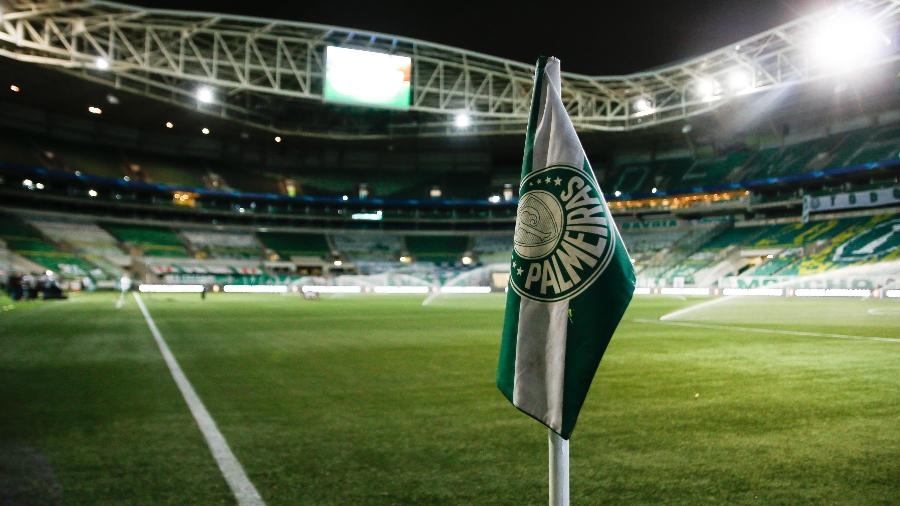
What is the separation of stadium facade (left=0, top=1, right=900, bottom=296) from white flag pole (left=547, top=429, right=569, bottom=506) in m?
33.5

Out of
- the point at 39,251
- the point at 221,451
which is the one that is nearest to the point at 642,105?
the point at 221,451

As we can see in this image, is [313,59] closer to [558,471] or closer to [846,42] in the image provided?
[846,42]

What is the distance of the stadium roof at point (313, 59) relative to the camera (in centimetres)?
2927

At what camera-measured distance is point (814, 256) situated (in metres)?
42.7

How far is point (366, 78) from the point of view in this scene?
116ft

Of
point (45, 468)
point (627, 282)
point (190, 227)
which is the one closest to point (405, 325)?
point (45, 468)

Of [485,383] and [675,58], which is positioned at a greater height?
[675,58]

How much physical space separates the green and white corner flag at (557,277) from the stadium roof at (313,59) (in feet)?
108

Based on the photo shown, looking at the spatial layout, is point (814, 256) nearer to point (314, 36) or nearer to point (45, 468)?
point (314, 36)

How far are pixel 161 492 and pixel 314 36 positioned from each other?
36048mm

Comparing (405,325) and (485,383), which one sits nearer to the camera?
(485,383)

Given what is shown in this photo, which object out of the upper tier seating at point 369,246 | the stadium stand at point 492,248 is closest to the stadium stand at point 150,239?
the upper tier seating at point 369,246

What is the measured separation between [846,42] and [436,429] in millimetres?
34212

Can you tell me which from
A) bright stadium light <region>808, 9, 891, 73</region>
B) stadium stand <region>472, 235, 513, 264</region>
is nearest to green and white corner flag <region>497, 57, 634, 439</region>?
bright stadium light <region>808, 9, 891, 73</region>
